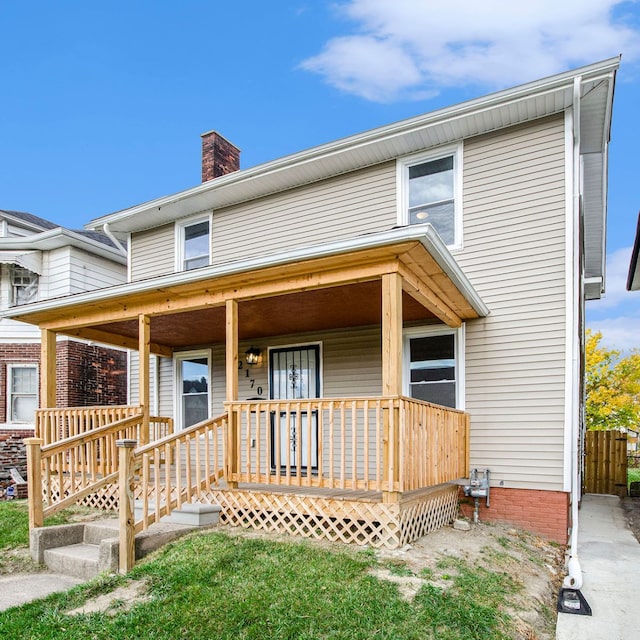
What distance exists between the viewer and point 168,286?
23.0ft

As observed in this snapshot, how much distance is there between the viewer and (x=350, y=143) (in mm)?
8391

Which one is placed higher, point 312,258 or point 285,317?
point 312,258

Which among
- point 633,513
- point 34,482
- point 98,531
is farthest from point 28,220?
point 633,513

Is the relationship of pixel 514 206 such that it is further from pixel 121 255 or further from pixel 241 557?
pixel 121 255

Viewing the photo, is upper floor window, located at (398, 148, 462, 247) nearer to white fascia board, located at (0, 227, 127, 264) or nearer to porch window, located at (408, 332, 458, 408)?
porch window, located at (408, 332, 458, 408)

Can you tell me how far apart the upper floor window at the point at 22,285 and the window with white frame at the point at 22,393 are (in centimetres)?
164

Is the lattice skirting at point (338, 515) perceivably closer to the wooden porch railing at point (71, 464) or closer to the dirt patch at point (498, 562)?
the dirt patch at point (498, 562)

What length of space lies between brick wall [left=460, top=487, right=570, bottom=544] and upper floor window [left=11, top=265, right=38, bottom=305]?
36.1ft

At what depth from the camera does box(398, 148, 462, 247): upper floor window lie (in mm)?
8055

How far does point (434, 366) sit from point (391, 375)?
2795 mm

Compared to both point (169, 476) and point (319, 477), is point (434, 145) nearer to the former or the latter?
point (319, 477)

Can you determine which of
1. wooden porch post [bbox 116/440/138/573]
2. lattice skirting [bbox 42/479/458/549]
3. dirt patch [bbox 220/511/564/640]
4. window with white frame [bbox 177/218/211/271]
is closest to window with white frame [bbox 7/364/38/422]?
window with white frame [bbox 177/218/211/271]

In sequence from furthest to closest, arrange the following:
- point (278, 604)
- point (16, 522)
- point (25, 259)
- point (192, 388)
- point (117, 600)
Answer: point (25, 259) < point (192, 388) < point (16, 522) < point (117, 600) < point (278, 604)

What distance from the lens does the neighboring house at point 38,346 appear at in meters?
12.2
